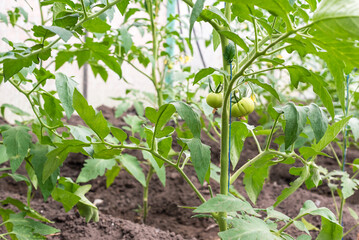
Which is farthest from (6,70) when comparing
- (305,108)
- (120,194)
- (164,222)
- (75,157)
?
(75,157)

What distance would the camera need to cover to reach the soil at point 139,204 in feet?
4.68

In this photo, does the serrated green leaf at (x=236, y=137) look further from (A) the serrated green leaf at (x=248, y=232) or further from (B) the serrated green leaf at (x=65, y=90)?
Answer: (B) the serrated green leaf at (x=65, y=90)

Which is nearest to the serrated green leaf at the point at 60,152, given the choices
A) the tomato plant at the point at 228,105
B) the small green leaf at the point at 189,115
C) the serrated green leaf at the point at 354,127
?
the tomato plant at the point at 228,105

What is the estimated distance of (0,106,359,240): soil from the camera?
1.43 m

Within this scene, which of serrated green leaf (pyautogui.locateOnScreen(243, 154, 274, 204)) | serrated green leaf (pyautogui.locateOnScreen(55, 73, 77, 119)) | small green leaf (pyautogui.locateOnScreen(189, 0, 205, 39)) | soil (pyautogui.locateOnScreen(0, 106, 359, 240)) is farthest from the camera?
soil (pyautogui.locateOnScreen(0, 106, 359, 240))

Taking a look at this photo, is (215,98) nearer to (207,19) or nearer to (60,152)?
(207,19)

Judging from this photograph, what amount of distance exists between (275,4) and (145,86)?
11.4 ft

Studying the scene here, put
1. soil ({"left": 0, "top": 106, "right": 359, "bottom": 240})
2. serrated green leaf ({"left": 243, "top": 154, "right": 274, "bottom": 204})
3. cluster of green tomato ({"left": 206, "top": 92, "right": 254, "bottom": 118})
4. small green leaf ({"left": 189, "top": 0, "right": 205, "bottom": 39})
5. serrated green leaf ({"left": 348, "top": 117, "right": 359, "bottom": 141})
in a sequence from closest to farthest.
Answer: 1. small green leaf ({"left": 189, "top": 0, "right": 205, "bottom": 39})
2. cluster of green tomato ({"left": 206, "top": 92, "right": 254, "bottom": 118})
3. serrated green leaf ({"left": 243, "top": 154, "right": 274, "bottom": 204})
4. serrated green leaf ({"left": 348, "top": 117, "right": 359, "bottom": 141})
5. soil ({"left": 0, "top": 106, "right": 359, "bottom": 240})

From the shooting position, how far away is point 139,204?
210cm

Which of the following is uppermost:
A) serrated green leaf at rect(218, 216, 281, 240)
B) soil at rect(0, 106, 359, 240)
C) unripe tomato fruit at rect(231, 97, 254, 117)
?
unripe tomato fruit at rect(231, 97, 254, 117)

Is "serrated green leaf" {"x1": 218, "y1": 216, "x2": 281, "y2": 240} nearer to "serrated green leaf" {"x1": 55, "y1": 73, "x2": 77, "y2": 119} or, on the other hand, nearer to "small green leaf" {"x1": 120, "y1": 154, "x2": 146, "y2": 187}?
"serrated green leaf" {"x1": 55, "y1": 73, "x2": 77, "y2": 119}

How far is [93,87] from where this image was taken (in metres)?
3.29

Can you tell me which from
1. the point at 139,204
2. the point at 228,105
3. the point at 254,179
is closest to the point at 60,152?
the point at 228,105

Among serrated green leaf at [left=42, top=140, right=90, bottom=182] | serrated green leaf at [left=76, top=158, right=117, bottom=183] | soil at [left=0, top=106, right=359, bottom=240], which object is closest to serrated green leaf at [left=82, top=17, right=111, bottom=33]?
serrated green leaf at [left=42, top=140, right=90, bottom=182]
